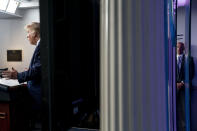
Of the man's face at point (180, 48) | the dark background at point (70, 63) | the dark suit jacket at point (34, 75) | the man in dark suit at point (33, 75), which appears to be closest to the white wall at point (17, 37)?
the man in dark suit at point (33, 75)

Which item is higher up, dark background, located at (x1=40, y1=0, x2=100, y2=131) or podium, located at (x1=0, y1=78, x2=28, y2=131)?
dark background, located at (x1=40, y1=0, x2=100, y2=131)

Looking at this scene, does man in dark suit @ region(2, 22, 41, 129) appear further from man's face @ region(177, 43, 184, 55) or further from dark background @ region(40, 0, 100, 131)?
man's face @ region(177, 43, 184, 55)

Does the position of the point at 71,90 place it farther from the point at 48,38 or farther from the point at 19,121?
the point at 19,121

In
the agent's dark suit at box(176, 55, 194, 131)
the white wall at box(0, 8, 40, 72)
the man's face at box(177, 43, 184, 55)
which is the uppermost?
the white wall at box(0, 8, 40, 72)

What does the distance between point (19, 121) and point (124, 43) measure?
2.01 meters

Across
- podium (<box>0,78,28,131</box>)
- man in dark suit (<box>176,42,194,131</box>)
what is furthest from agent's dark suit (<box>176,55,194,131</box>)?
podium (<box>0,78,28,131</box>)

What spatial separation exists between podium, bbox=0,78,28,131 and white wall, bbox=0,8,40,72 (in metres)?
3.63

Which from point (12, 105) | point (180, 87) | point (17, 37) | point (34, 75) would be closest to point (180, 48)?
point (180, 87)

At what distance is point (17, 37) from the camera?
5.98 meters

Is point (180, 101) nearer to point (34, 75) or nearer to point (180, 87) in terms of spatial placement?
point (180, 87)

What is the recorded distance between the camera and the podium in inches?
86.1

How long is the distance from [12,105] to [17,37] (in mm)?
4042

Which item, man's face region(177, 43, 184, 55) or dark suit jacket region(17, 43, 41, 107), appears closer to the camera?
man's face region(177, 43, 184, 55)

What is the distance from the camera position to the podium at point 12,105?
2.19 meters
